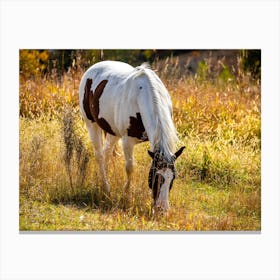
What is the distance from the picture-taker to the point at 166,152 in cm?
614

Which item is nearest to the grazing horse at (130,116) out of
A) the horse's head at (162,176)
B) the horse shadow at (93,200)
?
the horse's head at (162,176)

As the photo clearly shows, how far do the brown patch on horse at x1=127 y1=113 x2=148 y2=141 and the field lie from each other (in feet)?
1.32

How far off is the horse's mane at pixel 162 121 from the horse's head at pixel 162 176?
0.05 meters

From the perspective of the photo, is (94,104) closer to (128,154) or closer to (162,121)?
(128,154)

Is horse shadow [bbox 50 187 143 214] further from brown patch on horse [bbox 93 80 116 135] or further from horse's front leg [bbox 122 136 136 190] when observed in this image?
brown patch on horse [bbox 93 80 116 135]

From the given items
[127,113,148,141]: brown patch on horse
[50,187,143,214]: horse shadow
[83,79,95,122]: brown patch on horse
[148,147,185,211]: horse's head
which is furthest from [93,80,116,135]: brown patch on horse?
[148,147,185,211]: horse's head

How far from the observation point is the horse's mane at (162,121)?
6199 millimetres

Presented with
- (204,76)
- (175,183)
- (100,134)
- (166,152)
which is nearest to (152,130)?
(166,152)

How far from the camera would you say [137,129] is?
6691 mm

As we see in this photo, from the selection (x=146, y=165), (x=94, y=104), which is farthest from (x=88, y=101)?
(x=146, y=165)

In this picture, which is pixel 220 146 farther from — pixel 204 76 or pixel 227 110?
pixel 204 76

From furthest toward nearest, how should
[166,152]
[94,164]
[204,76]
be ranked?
[204,76] → [94,164] → [166,152]

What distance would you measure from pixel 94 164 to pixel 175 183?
93 centimetres

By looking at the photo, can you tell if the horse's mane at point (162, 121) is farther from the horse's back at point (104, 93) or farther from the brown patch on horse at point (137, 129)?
the horse's back at point (104, 93)
